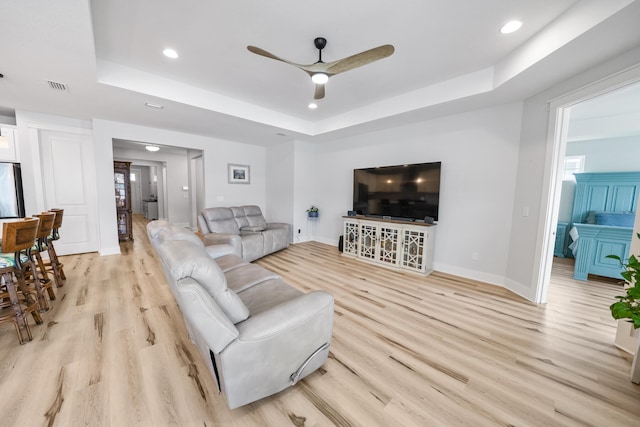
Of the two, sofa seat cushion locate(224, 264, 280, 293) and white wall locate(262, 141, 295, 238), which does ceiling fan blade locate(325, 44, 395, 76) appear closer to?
sofa seat cushion locate(224, 264, 280, 293)

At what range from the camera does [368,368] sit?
1685mm

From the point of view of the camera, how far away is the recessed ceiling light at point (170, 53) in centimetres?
239

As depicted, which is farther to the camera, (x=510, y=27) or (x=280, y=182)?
(x=280, y=182)

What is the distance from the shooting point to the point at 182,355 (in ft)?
5.86

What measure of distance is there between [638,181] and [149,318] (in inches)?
276

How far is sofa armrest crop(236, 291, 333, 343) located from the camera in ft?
4.00

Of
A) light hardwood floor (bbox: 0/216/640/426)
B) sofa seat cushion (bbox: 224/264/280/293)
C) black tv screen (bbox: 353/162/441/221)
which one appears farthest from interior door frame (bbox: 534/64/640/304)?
sofa seat cushion (bbox: 224/264/280/293)

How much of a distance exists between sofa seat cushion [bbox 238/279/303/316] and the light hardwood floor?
542 mm

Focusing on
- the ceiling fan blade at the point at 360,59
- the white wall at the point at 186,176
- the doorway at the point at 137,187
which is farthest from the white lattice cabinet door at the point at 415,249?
the doorway at the point at 137,187

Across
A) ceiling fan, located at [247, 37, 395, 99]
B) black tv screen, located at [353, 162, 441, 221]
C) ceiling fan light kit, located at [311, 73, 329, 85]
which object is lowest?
black tv screen, located at [353, 162, 441, 221]

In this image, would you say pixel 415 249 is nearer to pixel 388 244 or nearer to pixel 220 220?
pixel 388 244

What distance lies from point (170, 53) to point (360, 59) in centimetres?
204

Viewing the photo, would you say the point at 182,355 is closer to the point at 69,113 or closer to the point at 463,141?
the point at 463,141

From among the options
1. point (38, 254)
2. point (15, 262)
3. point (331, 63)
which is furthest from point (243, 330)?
point (38, 254)
